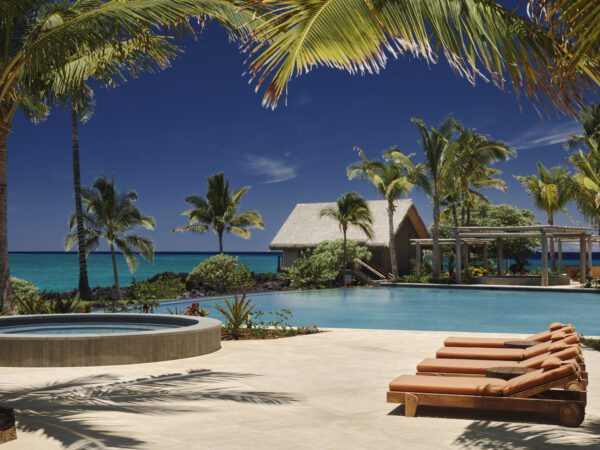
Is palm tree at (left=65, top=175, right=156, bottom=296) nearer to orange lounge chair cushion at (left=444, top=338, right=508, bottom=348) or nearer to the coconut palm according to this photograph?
the coconut palm

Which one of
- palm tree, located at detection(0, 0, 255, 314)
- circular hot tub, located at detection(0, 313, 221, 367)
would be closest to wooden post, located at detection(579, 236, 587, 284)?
circular hot tub, located at detection(0, 313, 221, 367)

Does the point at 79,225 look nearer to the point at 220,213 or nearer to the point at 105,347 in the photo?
the point at 220,213

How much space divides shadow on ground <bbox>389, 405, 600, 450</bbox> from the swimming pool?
34.9ft

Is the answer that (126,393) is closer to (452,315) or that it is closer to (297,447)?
(297,447)

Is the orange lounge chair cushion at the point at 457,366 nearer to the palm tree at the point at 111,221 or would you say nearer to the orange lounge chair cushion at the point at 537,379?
the orange lounge chair cushion at the point at 537,379

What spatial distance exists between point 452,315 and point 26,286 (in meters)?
13.4

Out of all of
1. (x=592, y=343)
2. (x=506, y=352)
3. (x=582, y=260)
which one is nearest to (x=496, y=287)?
(x=582, y=260)

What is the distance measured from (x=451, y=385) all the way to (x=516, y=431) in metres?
0.69

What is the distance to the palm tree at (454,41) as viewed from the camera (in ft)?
12.0

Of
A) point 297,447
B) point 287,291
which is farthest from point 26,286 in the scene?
point 297,447

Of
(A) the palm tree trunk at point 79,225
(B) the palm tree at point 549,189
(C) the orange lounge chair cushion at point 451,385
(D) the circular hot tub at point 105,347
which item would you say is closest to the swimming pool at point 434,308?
(A) the palm tree trunk at point 79,225

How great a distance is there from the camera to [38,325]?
11.7m

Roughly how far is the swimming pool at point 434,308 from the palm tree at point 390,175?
5.05 m

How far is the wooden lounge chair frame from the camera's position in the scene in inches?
194
